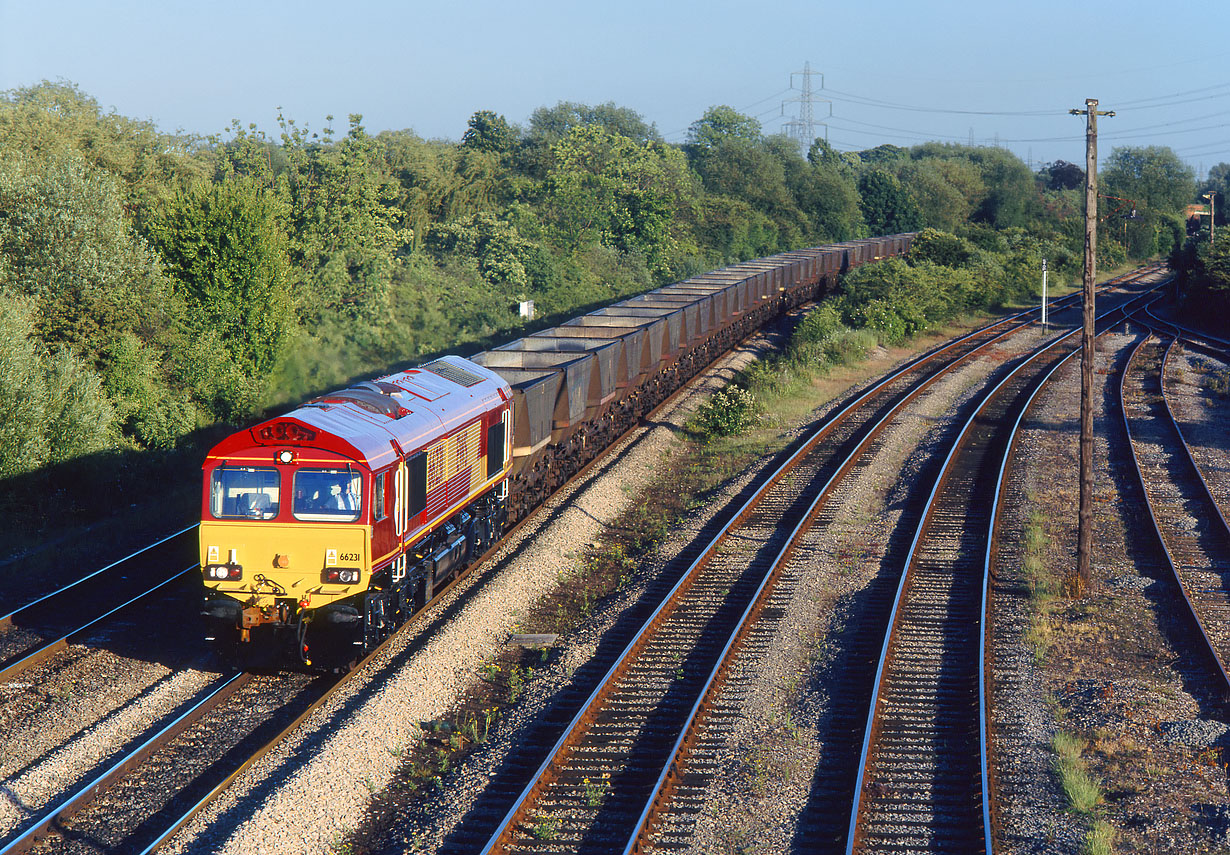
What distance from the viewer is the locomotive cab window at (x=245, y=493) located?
41.8 feet

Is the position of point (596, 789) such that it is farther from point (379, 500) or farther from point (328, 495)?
point (328, 495)

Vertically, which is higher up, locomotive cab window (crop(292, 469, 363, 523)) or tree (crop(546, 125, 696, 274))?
tree (crop(546, 125, 696, 274))

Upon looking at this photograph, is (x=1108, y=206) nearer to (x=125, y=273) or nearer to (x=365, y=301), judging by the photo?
(x=365, y=301)

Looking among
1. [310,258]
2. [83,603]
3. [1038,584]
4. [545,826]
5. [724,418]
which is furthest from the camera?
[310,258]

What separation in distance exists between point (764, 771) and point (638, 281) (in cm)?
4604

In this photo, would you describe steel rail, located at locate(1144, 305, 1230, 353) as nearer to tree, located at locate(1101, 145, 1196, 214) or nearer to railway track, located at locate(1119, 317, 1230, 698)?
railway track, located at locate(1119, 317, 1230, 698)

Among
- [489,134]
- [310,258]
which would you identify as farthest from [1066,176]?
[310,258]

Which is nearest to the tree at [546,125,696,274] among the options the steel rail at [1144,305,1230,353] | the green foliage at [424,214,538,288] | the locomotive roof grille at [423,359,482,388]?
the green foliage at [424,214,538,288]

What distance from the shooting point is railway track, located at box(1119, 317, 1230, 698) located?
49.6ft

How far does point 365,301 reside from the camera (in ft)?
124

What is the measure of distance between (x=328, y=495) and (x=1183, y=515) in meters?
16.6

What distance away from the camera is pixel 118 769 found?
10805 mm

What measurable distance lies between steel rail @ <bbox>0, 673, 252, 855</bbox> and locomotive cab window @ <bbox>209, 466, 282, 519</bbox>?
7.14ft

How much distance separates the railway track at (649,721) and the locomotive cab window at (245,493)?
461 centimetres
